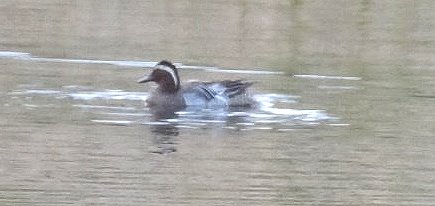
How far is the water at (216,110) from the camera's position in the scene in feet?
33.2

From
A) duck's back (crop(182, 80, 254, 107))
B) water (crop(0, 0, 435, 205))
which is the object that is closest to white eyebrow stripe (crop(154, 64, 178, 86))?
duck's back (crop(182, 80, 254, 107))

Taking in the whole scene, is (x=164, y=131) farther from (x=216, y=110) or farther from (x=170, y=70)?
(x=170, y=70)

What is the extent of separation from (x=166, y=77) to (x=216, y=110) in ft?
2.04

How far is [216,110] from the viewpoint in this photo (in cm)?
1420

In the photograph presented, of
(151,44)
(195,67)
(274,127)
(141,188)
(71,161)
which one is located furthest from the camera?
(151,44)

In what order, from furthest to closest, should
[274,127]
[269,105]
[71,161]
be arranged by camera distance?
[269,105], [274,127], [71,161]

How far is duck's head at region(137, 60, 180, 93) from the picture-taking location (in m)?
14.4

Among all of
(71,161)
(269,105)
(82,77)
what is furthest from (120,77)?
(71,161)

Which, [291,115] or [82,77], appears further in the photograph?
[82,77]

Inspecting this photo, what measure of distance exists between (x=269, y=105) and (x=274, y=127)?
130 cm

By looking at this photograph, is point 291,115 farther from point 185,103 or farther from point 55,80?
point 55,80

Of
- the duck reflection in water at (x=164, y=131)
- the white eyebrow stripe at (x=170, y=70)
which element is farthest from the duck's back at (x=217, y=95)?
the duck reflection in water at (x=164, y=131)

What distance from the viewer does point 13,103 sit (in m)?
13.4

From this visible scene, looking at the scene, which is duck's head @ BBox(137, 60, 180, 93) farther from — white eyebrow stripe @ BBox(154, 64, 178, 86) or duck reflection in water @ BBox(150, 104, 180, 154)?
duck reflection in water @ BBox(150, 104, 180, 154)
